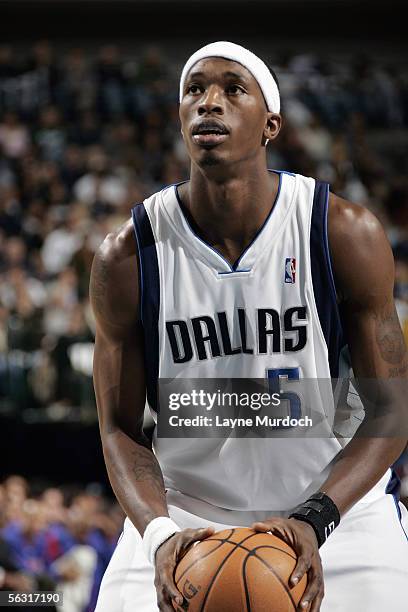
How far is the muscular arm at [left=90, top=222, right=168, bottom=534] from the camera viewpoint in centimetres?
291

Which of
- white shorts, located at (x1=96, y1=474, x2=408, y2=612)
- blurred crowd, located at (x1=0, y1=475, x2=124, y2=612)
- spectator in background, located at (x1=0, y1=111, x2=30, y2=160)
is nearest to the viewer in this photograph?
white shorts, located at (x1=96, y1=474, x2=408, y2=612)

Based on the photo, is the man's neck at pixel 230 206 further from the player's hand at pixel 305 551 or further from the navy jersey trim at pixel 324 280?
the player's hand at pixel 305 551

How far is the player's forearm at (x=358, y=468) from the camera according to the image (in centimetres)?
271

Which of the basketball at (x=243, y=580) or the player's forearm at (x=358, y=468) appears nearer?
the basketball at (x=243, y=580)

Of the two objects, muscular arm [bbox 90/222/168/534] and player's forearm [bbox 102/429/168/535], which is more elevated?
muscular arm [bbox 90/222/168/534]

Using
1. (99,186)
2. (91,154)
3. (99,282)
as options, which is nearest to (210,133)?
(99,282)

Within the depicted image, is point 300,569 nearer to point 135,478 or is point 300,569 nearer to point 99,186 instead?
point 135,478

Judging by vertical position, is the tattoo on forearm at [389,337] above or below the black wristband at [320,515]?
above

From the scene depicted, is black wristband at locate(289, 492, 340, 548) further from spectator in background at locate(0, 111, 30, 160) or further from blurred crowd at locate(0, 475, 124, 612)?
spectator in background at locate(0, 111, 30, 160)

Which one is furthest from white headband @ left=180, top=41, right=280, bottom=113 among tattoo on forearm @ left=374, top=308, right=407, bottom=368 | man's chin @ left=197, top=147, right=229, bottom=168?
tattoo on forearm @ left=374, top=308, right=407, bottom=368

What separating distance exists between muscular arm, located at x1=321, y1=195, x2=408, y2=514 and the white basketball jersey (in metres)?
0.06

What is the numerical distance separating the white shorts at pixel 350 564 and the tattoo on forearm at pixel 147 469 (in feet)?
0.34

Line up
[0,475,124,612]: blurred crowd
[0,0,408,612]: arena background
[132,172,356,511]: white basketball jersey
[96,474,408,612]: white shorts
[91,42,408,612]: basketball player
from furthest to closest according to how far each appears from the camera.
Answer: [0,0,408,612]: arena background → [0,475,124,612]: blurred crowd → [132,172,356,511]: white basketball jersey → [91,42,408,612]: basketball player → [96,474,408,612]: white shorts

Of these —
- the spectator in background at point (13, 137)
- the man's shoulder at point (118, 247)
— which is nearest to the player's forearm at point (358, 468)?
the man's shoulder at point (118, 247)
